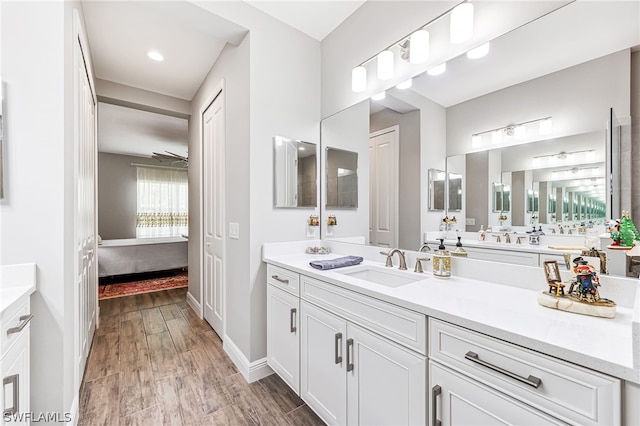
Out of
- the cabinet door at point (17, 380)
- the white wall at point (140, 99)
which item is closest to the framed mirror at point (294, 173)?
the cabinet door at point (17, 380)

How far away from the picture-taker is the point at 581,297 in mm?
948

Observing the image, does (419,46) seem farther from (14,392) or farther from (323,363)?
(14,392)

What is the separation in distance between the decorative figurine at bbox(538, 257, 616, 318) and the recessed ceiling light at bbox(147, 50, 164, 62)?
3.42 m

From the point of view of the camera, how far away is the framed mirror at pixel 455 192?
1.56 m

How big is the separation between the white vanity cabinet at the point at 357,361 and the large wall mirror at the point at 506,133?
0.66 metres

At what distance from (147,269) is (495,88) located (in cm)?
542

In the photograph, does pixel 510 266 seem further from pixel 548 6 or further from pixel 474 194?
pixel 548 6

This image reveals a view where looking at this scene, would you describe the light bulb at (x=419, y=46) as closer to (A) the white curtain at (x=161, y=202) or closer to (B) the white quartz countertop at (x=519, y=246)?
(B) the white quartz countertop at (x=519, y=246)

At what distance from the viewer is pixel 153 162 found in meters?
7.47

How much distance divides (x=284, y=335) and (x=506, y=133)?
175 centimetres

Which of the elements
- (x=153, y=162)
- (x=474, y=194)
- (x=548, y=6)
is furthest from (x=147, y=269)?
(x=548, y=6)

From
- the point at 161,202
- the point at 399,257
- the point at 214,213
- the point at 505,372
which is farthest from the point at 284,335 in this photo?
the point at 161,202

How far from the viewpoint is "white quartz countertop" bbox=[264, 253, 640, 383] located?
66cm

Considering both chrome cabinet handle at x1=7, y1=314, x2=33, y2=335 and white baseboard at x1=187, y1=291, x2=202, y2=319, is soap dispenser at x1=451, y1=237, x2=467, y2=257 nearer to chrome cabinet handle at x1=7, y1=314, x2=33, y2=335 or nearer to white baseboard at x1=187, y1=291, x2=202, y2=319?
chrome cabinet handle at x1=7, y1=314, x2=33, y2=335
